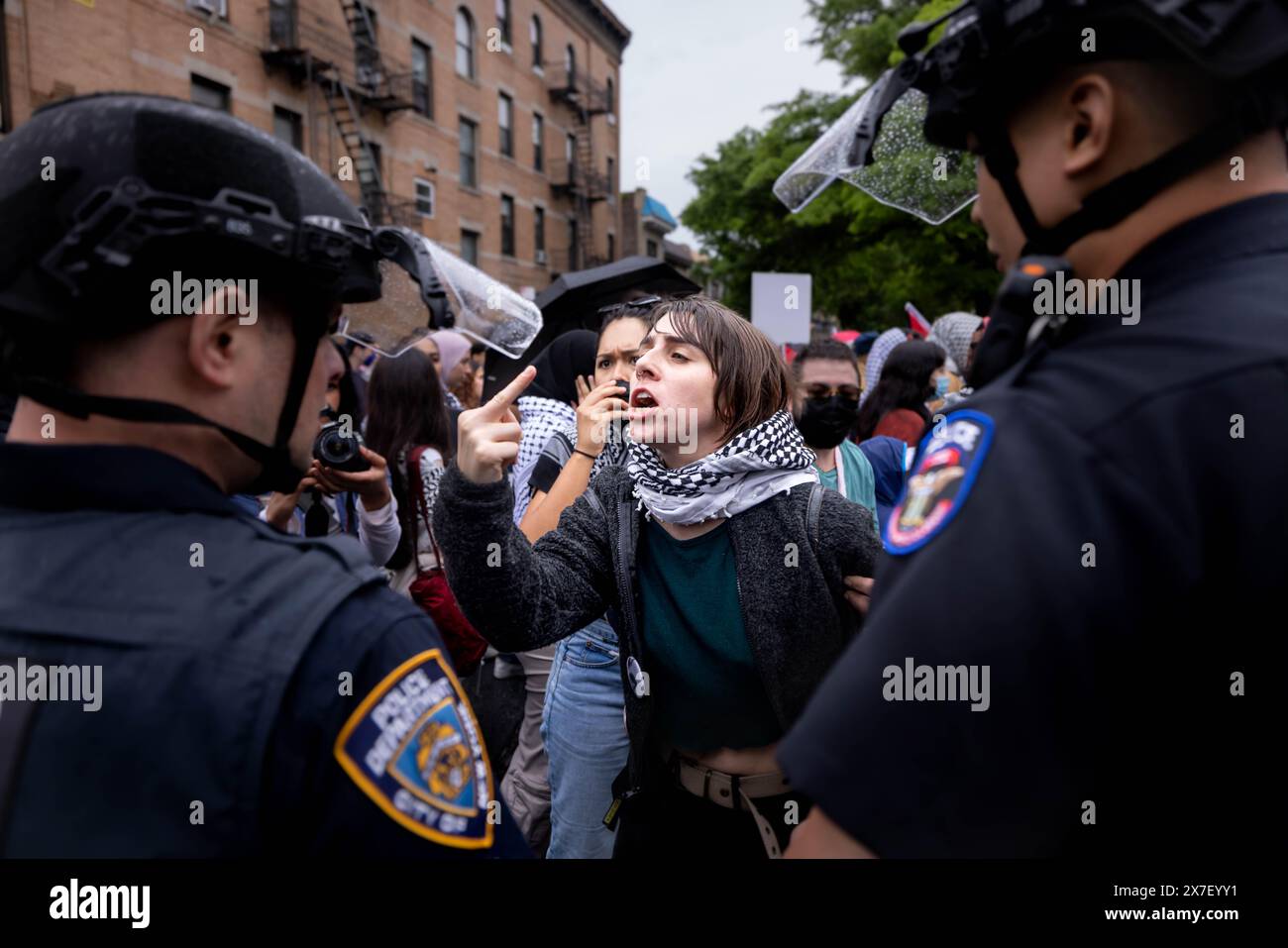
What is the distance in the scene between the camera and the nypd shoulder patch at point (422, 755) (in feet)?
3.50

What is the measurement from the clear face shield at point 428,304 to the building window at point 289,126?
17.3 meters

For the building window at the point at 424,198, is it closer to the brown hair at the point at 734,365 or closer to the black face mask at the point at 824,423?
the black face mask at the point at 824,423

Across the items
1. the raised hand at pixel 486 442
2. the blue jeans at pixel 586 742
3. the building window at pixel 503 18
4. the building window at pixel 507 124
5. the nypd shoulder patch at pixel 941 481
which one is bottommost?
the blue jeans at pixel 586 742

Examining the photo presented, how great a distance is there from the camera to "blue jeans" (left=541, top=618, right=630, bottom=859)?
125 inches

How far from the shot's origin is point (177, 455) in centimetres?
120

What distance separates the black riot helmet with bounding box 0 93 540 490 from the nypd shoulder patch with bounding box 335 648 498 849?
0.46 metres

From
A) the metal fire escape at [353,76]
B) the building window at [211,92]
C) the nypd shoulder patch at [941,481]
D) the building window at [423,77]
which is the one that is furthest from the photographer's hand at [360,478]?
the building window at [423,77]

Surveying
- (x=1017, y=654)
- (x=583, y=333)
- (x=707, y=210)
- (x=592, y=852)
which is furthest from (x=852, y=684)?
(x=707, y=210)

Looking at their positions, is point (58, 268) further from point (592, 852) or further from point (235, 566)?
point (592, 852)

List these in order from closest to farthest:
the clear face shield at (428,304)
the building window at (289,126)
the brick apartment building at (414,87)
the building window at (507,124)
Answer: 1. the clear face shield at (428,304)
2. the brick apartment building at (414,87)
3. the building window at (289,126)
4. the building window at (507,124)

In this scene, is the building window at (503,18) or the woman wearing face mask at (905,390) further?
the building window at (503,18)

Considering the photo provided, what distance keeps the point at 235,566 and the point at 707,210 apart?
29.1 meters

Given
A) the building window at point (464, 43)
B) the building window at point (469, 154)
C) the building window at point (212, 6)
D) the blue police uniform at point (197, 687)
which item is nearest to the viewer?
the blue police uniform at point (197, 687)
